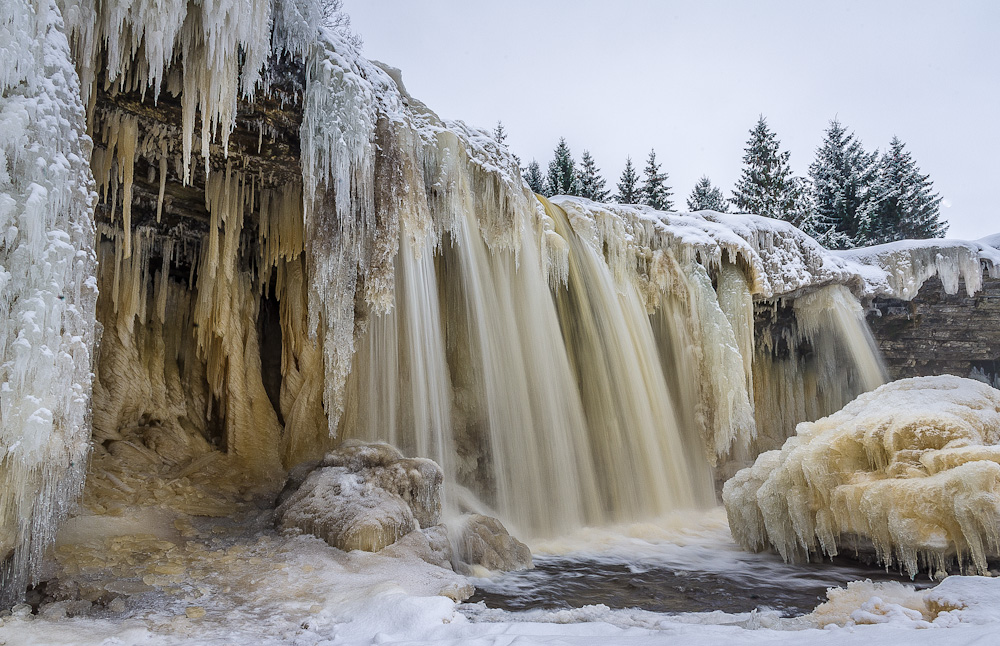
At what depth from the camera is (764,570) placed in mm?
6223

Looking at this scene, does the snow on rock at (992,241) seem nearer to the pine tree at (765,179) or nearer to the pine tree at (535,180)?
the pine tree at (765,179)

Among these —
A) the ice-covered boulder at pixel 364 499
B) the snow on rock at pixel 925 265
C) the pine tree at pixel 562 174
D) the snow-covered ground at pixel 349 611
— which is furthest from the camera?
the pine tree at pixel 562 174

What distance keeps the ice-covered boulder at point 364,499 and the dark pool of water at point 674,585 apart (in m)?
1.07

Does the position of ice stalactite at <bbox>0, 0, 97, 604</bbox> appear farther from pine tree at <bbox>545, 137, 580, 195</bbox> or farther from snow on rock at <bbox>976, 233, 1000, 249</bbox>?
pine tree at <bbox>545, 137, 580, 195</bbox>

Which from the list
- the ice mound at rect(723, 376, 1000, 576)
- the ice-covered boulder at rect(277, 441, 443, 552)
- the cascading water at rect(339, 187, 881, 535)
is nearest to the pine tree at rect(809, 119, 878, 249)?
the cascading water at rect(339, 187, 881, 535)

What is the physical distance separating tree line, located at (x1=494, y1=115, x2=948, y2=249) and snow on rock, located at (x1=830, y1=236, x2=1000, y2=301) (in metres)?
10.0

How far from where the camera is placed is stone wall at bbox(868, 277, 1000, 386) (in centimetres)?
1459

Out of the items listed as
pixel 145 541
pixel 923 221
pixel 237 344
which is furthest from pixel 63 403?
pixel 923 221

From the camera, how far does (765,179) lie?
26000 mm

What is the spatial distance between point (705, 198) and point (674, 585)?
2629 centimetres

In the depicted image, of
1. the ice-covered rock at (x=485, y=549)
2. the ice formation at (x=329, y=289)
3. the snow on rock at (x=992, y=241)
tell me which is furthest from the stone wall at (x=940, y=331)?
the ice-covered rock at (x=485, y=549)

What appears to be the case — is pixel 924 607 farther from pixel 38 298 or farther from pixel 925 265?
pixel 925 265

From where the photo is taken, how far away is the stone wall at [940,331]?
14.6m

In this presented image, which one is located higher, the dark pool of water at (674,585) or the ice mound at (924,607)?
the ice mound at (924,607)
